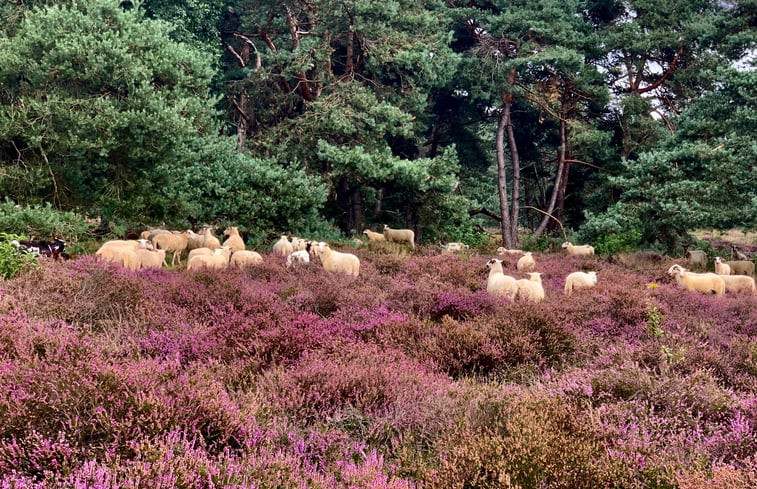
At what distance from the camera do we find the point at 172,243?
40.3 feet

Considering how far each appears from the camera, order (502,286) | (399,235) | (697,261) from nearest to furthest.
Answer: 1. (502,286)
2. (697,261)
3. (399,235)

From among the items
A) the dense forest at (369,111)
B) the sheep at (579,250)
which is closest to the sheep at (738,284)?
the dense forest at (369,111)

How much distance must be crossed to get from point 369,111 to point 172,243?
924 cm

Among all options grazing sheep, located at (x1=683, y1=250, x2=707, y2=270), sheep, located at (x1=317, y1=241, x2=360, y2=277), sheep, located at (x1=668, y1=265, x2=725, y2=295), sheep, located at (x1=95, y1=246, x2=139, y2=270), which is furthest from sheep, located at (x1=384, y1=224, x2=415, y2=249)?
sheep, located at (x1=95, y1=246, x2=139, y2=270)

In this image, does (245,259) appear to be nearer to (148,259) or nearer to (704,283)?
(148,259)

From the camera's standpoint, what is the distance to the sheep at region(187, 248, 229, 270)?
31.5ft

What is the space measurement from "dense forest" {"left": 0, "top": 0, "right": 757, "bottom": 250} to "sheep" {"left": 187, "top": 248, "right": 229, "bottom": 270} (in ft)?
13.7

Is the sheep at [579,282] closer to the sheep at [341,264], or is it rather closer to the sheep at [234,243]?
the sheep at [341,264]

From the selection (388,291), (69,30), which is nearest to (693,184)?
(388,291)

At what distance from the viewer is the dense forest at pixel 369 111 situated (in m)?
12.1

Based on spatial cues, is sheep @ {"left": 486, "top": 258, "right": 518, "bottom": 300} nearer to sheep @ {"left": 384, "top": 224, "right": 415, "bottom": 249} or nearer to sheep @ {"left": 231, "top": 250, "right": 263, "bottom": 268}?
sheep @ {"left": 231, "top": 250, "right": 263, "bottom": 268}

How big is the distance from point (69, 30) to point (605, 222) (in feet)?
57.3

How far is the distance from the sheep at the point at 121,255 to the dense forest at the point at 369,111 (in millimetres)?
3413

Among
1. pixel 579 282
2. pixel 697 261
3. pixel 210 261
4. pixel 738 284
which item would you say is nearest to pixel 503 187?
pixel 697 261
